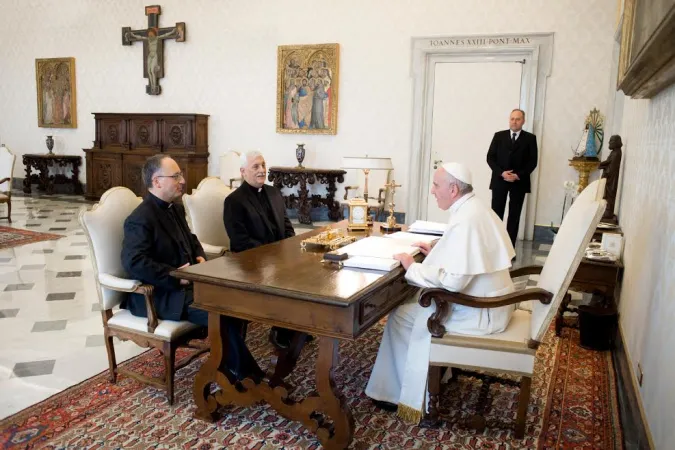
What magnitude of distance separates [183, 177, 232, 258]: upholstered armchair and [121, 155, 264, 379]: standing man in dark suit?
0.86 m

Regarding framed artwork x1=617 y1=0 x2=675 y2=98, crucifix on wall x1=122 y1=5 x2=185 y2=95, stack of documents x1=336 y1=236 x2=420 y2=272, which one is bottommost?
stack of documents x1=336 y1=236 x2=420 y2=272

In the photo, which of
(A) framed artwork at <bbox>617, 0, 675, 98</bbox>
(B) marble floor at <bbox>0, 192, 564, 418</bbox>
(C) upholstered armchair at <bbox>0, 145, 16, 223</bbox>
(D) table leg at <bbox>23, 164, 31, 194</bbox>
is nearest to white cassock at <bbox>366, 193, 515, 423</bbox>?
(A) framed artwork at <bbox>617, 0, 675, 98</bbox>

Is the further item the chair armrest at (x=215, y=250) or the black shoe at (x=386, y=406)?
the chair armrest at (x=215, y=250)

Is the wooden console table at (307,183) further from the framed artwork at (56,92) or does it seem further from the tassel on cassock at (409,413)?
the tassel on cassock at (409,413)

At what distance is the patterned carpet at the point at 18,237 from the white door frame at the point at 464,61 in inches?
207

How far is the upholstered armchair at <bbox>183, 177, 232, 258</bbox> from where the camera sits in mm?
4230

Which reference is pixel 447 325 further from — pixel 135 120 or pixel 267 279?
pixel 135 120

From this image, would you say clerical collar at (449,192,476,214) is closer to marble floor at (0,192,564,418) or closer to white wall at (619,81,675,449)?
white wall at (619,81,675,449)

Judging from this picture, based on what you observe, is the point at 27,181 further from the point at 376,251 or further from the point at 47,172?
the point at 376,251

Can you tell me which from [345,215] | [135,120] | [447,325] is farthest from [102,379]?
[135,120]

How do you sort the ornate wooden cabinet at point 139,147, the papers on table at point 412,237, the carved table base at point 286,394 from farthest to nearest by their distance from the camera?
the ornate wooden cabinet at point 139,147, the papers on table at point 412,237, the carved table base at point 286,394

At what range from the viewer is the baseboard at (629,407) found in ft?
8.57

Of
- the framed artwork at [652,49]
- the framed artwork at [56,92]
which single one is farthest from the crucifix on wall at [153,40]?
the framed artwork at [652,49]

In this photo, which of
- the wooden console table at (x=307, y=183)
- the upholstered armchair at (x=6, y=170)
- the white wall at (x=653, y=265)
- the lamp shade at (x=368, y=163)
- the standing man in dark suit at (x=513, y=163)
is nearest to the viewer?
the white wall at (x=653, y=265)
